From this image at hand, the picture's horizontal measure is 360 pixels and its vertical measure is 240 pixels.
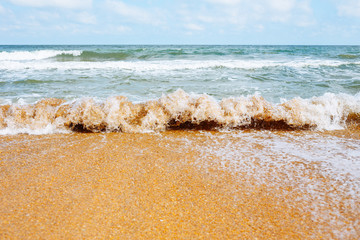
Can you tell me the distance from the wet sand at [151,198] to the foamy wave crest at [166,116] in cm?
63

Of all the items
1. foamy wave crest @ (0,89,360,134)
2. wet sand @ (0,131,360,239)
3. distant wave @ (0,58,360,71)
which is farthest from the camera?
distant wave @ (0,58,360,71)

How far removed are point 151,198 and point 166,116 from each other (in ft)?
5.51

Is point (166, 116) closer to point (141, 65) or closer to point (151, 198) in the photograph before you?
point (151, 198)

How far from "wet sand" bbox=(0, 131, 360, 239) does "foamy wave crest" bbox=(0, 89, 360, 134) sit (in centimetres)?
63

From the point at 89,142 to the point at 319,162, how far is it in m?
2.47

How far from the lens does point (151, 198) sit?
1826mm

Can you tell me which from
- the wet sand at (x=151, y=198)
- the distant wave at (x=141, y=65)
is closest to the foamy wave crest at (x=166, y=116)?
the wet sand at (x=151, y=198)

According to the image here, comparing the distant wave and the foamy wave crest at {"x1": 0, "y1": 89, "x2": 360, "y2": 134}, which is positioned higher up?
the distant wave

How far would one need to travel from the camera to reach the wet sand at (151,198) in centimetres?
151

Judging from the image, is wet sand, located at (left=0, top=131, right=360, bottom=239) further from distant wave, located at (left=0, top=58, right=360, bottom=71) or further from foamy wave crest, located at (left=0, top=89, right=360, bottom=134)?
distant wave, located at (left=0, top=58, right=360, bottom=71)

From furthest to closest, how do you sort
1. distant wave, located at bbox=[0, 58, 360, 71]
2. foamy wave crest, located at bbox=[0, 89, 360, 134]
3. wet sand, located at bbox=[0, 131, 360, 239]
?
distant wave, located at bbox=[0, 58, 360, 71] → foamy wave crest, located at bbox=[0, 89, 360, 134] → wet sand, located at bbox=[0, 131, 360, 239]

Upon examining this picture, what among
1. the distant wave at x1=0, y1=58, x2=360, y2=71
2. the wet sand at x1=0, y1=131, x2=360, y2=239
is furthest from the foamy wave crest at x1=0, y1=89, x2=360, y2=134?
the distant wave at x1=0, y1=58, x2=360, y2=71

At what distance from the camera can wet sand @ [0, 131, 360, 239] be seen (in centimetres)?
151

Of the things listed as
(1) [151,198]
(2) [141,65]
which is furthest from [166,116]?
(2) [141,65]
